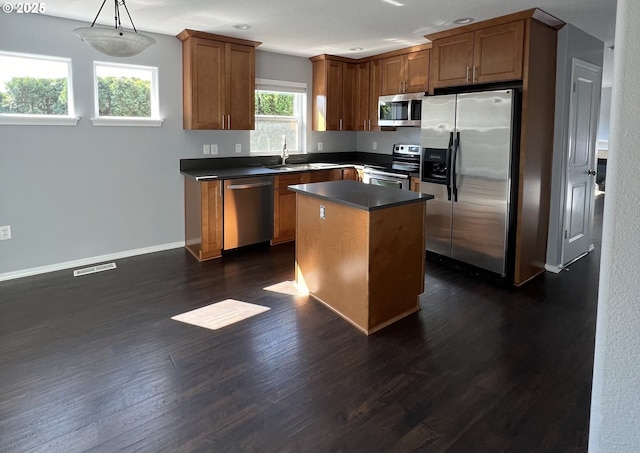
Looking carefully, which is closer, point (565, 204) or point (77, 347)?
point (77, 347)

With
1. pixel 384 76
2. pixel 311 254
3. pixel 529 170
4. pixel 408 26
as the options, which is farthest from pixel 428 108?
pixel 311 254

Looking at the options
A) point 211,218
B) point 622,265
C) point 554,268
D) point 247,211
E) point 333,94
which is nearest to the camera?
point 622,265

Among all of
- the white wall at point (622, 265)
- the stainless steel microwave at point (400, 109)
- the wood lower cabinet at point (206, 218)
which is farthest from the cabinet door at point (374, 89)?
the white wall at point (622, 265)

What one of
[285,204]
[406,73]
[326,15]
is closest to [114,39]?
[326,15]

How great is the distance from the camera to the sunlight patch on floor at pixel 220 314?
124 inches

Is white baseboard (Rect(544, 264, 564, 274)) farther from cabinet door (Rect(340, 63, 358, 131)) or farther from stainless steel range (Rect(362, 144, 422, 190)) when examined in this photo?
cabinet door (Rect(340, 63, 358, 131))

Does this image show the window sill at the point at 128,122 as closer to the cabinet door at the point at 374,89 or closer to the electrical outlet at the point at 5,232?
the electrical outlet at the point at 5,232

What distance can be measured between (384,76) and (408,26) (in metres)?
1.42

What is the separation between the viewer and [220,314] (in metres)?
3.30

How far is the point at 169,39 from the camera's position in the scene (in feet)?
15.3

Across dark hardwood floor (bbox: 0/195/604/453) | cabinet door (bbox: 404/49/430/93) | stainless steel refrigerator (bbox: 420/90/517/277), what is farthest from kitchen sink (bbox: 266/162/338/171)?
dark hardwood floor (bbox: 0/195/604/453)

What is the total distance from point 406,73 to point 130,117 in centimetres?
314

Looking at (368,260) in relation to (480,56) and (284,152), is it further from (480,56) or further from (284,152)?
(284,152)

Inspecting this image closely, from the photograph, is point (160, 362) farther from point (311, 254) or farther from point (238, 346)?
point (311, 254)
